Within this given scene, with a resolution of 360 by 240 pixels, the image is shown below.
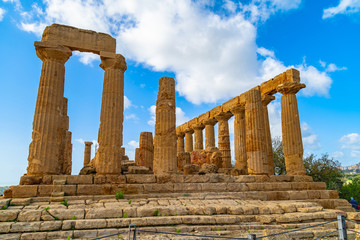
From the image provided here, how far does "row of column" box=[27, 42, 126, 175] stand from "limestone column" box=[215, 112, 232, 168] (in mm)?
11752

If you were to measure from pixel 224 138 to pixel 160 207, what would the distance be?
47.7 ft

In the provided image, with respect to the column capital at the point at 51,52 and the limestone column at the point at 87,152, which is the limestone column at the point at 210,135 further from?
the column capital at the point at 51,52

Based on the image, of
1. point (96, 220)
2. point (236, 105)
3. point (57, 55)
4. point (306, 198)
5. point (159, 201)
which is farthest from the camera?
point (236, 105)

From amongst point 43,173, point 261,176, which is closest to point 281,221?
point 261,176

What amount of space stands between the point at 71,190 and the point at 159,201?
137 inches

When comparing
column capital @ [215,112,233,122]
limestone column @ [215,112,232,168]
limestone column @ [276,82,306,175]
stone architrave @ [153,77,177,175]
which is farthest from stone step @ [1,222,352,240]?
column capital @ [215,112,233,122]

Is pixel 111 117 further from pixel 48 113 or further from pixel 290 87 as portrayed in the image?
pixel 290 87

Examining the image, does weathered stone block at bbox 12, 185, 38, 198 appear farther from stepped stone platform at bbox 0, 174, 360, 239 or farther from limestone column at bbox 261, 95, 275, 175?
limestone column at bbox 261, 95, 275, 175

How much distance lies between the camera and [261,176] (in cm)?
1372

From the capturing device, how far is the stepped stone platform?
7230 millimetres

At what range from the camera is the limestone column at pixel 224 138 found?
21844 mm

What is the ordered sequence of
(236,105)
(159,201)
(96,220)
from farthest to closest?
(236,105), (159,201), (96,220)

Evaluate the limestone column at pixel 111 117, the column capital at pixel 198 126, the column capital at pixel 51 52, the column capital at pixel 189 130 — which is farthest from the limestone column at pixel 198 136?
the column capital at pixel 51 52

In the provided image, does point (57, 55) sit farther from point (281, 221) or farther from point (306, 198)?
point (306, 198)
